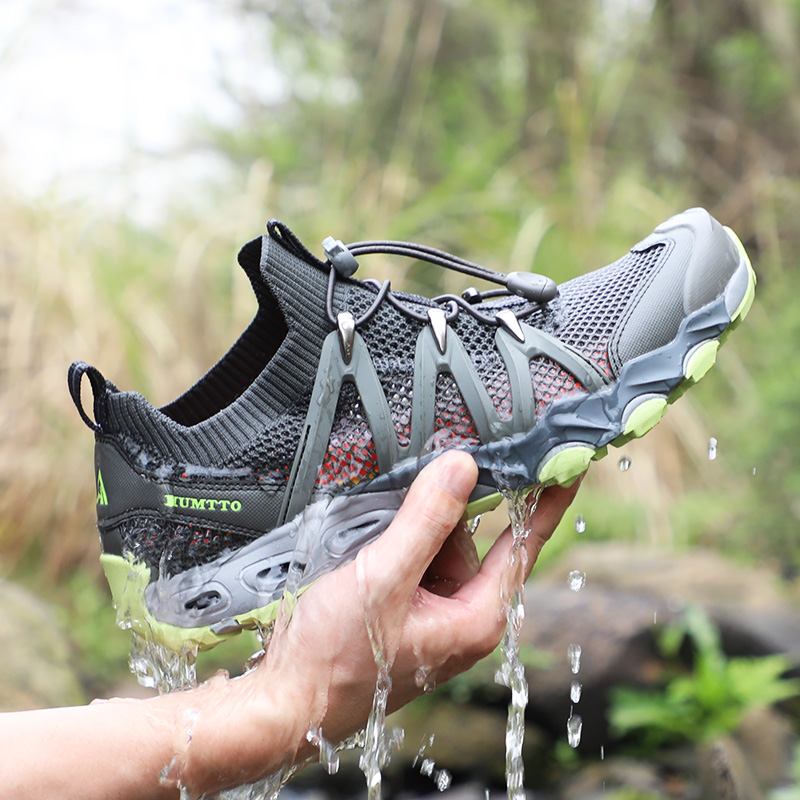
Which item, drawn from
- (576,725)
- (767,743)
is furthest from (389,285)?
(767,743)

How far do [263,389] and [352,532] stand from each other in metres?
0.32

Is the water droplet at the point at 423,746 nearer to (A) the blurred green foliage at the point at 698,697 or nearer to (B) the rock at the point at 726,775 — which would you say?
(A) the blurred green foliage at the point at 698,697

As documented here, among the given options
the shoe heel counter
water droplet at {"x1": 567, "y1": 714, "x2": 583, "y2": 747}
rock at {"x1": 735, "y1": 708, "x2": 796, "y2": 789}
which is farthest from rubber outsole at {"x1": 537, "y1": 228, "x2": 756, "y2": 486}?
rock at {"x1": 735, "y1": 708, "x2": 796, "y2": 789}

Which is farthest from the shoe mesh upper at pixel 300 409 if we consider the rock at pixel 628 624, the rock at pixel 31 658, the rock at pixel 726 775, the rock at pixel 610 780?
the rock at pixel 628 624

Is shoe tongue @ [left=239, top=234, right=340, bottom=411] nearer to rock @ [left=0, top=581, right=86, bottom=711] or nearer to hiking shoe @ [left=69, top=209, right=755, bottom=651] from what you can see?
hiking shoe @ [left=69, top=209, right=755, bottom=651]

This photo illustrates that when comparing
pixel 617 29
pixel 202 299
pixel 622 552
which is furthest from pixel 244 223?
pixel 617 29

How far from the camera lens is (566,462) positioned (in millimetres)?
1349

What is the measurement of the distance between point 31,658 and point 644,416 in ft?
9.87

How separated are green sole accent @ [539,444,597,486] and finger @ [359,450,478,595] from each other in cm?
14

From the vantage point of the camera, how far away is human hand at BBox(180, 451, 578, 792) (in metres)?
1.23

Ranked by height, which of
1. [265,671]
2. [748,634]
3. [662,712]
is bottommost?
[662,712]

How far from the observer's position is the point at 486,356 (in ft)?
4.77

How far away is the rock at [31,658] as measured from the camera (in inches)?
119

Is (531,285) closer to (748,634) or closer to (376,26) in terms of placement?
(748,634)
